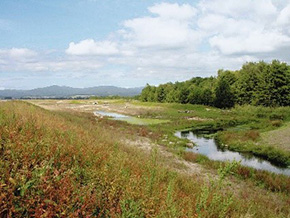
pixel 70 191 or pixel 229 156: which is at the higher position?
pixel 70 191

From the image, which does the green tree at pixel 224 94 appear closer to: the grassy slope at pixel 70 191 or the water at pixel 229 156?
the water at pixel 229 156

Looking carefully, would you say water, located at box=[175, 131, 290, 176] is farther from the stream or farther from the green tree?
the green tree

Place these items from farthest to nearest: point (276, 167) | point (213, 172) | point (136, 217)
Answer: point (276, 167) → point (213, 172) → point (136, 217)

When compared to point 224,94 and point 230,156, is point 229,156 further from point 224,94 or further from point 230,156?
point 224,94

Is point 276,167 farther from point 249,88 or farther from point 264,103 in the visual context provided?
point 249,88

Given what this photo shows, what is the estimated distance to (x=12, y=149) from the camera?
14.4 feet

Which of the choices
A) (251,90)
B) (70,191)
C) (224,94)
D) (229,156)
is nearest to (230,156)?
(229,156)

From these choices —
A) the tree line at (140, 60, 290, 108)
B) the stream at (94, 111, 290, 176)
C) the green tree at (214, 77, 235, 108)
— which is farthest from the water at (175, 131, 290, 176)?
the green tree at (214, 77, 235, 108)

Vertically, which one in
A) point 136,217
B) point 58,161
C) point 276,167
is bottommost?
point 276,167

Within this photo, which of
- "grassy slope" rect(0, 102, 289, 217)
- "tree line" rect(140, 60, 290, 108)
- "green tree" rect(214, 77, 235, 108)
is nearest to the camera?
"grassy slope" rect(0, 102, 289, 217)

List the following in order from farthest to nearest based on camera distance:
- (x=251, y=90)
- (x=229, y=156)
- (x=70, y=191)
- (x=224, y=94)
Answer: (x=224, y=94) < (x=251, y=90) < (x=229, y=156) < (x=70, y=191)

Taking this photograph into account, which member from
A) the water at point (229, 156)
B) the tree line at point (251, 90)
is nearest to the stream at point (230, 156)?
the water at point (229, 156)

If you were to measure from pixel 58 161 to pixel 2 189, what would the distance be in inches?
69.5

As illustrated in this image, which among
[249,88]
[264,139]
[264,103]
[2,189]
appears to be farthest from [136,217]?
[249,88]
